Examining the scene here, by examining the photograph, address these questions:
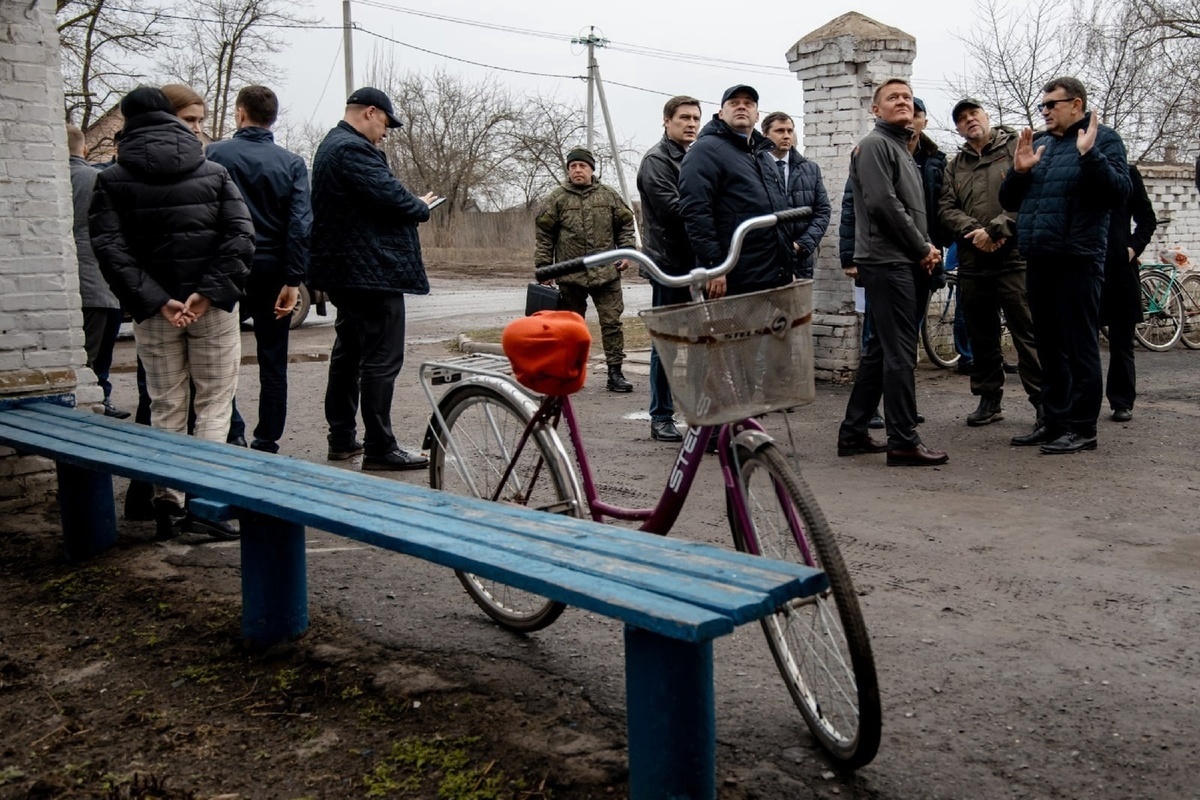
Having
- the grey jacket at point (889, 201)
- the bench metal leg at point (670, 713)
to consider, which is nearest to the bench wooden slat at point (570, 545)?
the bench metal leg at point (670, 713)

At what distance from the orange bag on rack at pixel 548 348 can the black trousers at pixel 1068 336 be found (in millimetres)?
3942

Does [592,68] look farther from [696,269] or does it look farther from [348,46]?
[696,269]

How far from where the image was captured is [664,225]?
23.7ft

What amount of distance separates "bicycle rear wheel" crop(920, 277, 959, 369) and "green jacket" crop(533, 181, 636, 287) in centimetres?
268

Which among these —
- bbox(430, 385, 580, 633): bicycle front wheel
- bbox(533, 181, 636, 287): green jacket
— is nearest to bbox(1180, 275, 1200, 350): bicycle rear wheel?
bbox(533, 181, 636, 287): green jacket

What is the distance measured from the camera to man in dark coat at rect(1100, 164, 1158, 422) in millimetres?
7605

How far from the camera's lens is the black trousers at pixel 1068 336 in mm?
6586

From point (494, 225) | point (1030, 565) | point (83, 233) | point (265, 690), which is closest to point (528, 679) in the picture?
point (265, 690)

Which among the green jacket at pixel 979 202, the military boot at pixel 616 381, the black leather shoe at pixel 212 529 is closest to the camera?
the black leather shoe at pixel 212 529

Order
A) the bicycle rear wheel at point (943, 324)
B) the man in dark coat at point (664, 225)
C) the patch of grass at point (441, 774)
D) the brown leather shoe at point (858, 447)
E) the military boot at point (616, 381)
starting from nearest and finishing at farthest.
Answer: the patch of grass at point (441, 774) < the brown leather shoe at point (858, 447) < the man in dark coat at point (664, 225) < the military boot at point (616, 381) < the bicycle rear wheel at point (943, 324)

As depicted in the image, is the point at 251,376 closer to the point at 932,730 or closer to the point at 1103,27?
the point at 932,730

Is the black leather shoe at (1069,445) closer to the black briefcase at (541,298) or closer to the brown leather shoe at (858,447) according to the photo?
the brown leather shoe at (858,447)

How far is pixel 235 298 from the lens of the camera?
16.7ft

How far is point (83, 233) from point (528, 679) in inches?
205
